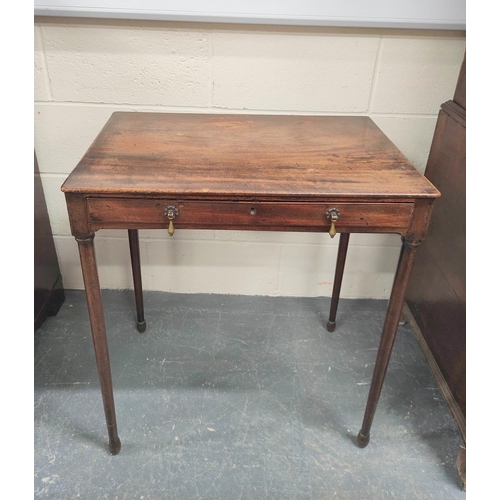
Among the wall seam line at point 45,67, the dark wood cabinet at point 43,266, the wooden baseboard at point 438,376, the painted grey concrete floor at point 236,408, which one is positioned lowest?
the painted grey concrete floor at point 236,408

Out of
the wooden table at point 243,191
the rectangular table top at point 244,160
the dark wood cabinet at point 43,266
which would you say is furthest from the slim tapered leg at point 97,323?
the dark wood cabinet at point 43,266

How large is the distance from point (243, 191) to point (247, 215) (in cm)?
7

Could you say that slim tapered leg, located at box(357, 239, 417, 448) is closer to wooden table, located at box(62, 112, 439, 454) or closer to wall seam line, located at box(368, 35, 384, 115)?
wooden table, located at box(62, 112, 439, 454)

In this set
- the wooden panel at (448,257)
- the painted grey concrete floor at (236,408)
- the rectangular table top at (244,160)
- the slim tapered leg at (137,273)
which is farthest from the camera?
the slim tapered leg at (137,273)

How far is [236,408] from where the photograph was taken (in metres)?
1.39

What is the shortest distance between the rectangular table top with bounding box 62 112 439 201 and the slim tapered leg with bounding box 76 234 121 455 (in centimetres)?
15

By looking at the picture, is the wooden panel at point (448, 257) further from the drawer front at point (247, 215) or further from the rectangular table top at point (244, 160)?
the drawer front at point (247, 215)

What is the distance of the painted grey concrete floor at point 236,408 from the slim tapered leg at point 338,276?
5cm

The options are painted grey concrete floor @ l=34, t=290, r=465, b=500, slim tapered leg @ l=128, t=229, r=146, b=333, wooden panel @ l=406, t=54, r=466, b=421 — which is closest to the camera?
painted grey concrete floor @ l=34, t=290, r=465, b=500

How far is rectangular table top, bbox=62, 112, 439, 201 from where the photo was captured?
94 centimetres

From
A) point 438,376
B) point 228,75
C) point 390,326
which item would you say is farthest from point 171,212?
point 438,376

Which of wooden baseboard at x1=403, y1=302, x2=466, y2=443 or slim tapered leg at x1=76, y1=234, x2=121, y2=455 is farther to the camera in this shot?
wooden baseboard at x1=403, y1=302, x2=466, y2=443

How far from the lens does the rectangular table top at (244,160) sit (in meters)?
0.94

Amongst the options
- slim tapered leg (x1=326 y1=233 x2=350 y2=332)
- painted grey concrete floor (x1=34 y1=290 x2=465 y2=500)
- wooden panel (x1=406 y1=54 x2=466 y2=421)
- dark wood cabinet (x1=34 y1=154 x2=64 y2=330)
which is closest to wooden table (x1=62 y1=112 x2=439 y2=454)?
painted grey concrete floor (x1=34 y1=290 x2=465 y2=500)
